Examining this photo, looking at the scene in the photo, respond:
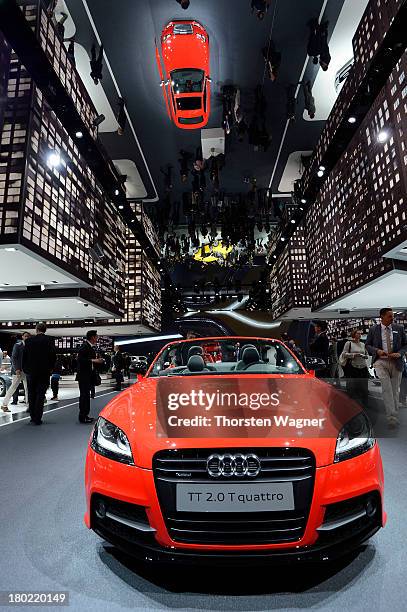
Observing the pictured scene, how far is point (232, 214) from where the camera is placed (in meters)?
13.7

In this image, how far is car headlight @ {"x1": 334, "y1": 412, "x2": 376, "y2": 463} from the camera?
159 centimetres

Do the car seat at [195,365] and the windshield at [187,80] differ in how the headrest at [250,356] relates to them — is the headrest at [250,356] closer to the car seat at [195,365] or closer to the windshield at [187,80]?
the car seat at [195,365]

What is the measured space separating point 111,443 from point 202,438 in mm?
424

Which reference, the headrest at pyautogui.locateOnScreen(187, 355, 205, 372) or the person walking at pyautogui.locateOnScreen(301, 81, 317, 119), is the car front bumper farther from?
the person walking at pyautogui.locateOnScreen(301, 81, 317, 119)

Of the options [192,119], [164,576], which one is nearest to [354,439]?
[164,576]

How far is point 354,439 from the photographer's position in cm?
168

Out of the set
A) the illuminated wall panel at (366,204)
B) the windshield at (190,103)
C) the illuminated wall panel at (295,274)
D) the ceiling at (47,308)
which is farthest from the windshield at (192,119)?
the illuminated wall panel at (295,274)

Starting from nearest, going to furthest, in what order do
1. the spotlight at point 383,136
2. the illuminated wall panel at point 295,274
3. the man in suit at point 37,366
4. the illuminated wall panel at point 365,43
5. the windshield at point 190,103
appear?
the illuminated wall panel at point 365,43, the man in suit at point 37,366, the windshield at point 190,103, the spotlight at point 383,136, the illuminated wall panel at point 295,274

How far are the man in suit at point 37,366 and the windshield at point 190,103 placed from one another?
14.0ft

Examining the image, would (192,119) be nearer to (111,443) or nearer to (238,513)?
(111,443)

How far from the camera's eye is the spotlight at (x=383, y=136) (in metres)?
6.54

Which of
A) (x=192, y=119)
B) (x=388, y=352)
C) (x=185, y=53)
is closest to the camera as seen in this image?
(x=388, y=352)

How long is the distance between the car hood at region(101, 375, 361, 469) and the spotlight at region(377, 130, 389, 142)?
19.2 ft

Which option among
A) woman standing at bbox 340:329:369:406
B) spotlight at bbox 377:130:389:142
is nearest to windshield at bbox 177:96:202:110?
spotlight at bbox 377:130:389:142
